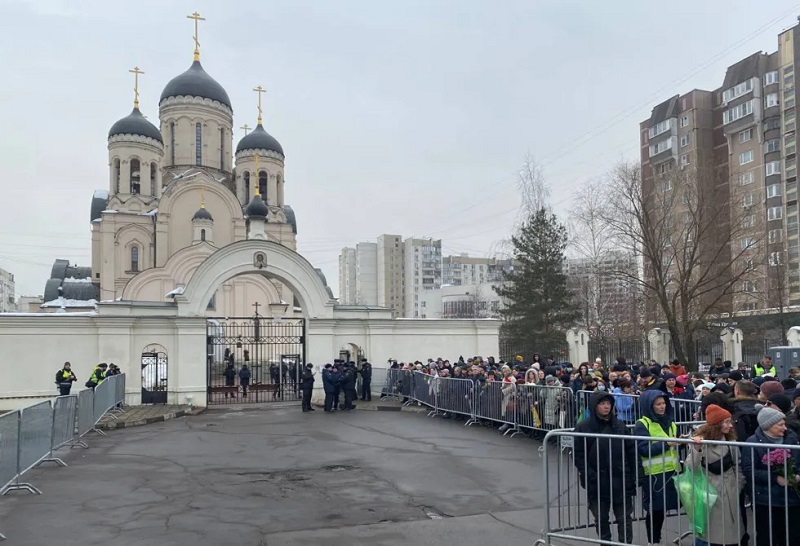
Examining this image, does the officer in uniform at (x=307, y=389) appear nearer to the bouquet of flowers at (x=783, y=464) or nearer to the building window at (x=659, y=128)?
the bouquet of flowers at (x=783, y=464)

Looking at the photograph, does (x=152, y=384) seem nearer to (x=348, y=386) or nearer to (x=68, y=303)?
(x=348, y=386)

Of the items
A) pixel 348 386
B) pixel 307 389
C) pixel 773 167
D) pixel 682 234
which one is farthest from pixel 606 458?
pixel 773 167

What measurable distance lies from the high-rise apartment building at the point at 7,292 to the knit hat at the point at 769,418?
15242 centimetres

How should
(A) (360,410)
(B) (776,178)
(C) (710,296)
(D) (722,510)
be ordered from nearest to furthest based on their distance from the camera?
(D) (722,510), (A) (360,410), (C) (710,296), (B) (776,178)

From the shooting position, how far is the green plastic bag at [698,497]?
16.8 feet

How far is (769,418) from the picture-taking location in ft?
17.0

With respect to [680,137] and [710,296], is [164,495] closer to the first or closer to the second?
[710,296]

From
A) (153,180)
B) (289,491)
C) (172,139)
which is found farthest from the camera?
(172,139)

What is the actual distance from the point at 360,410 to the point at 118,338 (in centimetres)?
821

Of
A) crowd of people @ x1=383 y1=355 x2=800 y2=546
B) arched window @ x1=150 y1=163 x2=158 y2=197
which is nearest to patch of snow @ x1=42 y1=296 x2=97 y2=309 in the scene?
arched window @ x1=150 y1=163 x2=158 y2=197

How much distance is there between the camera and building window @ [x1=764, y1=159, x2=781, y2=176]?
49.2 metres

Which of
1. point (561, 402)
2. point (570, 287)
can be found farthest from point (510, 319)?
point (561, 402)

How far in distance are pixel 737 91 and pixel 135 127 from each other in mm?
46493

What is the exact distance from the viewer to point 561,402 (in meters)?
12.6
